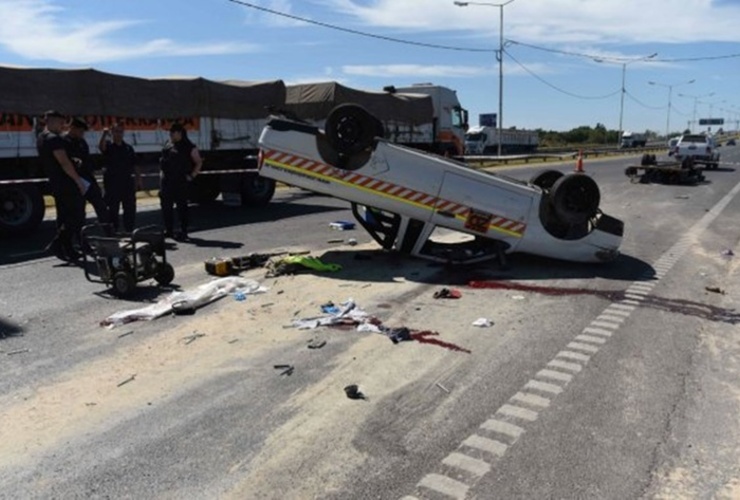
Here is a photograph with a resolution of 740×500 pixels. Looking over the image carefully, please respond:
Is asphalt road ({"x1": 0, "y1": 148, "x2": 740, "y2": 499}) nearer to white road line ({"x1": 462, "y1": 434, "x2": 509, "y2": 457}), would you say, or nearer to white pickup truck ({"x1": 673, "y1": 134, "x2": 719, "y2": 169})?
white road line ({"x1": 462, "y1": 434, "x2": 509, "y2": 457})

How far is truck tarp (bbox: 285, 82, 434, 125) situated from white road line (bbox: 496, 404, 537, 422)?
15.2m

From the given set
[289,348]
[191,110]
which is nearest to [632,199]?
[191,110]

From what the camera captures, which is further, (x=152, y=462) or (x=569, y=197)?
(x=569, y=197)

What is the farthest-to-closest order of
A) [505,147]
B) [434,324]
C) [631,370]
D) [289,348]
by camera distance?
1. [505,147]
2. [434,324]
3. [289,348]
4. [631,370]

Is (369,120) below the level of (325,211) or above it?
above

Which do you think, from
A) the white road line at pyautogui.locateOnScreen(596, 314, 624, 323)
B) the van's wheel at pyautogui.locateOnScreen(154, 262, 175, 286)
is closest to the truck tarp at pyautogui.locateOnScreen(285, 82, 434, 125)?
the van's wheel at pyautogui.locateOnScreen(154, 262, 175, 286)

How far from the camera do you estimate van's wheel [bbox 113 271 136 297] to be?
661 centimetres

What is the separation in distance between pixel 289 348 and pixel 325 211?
9413 mm

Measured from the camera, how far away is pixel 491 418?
3.89 m

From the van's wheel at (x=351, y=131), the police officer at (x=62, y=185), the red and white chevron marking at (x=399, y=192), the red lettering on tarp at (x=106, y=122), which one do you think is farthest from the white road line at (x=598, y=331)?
the red lettering on tarp at (x=106, y=122)

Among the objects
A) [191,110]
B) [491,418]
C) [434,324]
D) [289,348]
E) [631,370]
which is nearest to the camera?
[491,418]

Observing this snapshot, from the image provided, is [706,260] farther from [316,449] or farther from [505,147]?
[505,147]

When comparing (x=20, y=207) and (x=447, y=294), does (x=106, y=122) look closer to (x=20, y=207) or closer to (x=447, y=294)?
(x=20, y=207)

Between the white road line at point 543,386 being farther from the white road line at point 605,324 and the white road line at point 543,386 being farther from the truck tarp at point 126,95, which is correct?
the truck tarp at point 126,95
